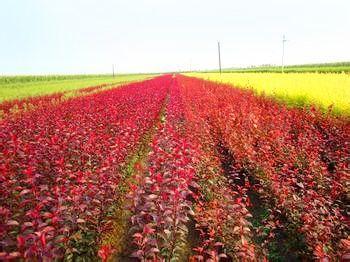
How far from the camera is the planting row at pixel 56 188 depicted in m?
3.52

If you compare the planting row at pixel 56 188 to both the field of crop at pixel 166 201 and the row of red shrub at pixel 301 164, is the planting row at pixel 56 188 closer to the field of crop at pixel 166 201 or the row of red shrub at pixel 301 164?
the field of crop at pixel 166 201

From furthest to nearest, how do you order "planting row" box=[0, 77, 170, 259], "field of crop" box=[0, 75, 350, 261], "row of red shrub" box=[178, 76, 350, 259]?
"row of red shrub" box=[178, 76, 350, 259], "field of crop" box=[0, 75, 350, 261], "planting row" box=[0, 77, 170, 259]

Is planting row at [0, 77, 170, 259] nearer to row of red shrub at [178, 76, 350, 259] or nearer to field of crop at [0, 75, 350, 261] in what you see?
field of crop at [0, 75, 350, 261]

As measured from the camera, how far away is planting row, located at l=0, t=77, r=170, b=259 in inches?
139

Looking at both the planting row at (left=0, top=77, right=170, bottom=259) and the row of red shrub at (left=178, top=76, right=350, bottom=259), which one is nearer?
the planting row at (left=0, top=77, right=170, bottom=259)

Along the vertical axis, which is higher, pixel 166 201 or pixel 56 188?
pixel 56 188

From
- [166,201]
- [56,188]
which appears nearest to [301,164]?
[166,201]

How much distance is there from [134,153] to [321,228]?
570 cm

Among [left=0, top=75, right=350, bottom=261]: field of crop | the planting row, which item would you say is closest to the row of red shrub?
[left=0, top=75, right=350, bottom=261]: field of crop

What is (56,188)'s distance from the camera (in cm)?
410

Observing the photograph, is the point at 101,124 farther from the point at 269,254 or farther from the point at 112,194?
the point at 269,254

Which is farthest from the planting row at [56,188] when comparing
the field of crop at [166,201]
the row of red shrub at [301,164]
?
the row of red shrub at [301,164]

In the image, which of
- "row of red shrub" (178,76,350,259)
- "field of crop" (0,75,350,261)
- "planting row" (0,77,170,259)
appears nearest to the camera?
"planting row" (0,77,170,259)

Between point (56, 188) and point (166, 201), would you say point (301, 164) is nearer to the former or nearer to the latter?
point (166, 201)
